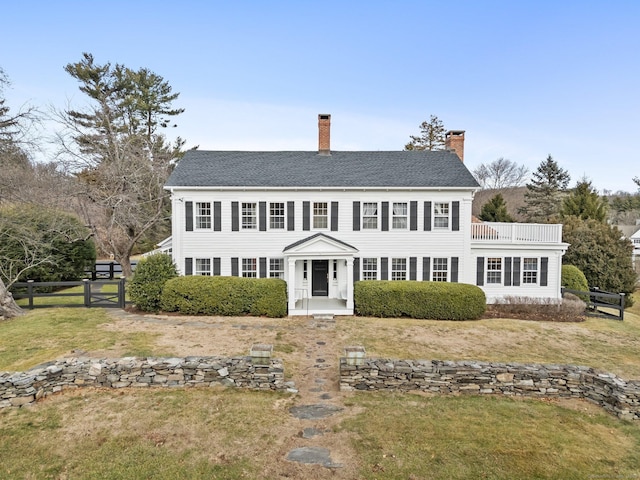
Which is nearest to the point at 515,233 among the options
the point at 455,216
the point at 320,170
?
the point at 455,216

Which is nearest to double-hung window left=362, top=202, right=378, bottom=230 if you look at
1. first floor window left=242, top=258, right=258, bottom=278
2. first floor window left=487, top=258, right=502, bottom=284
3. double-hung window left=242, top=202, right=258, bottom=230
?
double-hung window left=242, top=202, right=258, bottom=230

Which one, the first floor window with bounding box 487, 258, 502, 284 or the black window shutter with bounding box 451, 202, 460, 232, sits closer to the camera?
the black window shutter with bounding box 451, 202, 460, 232

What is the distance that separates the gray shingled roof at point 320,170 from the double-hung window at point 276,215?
3.33ft

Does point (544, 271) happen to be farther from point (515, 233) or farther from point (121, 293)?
point (121, 293)

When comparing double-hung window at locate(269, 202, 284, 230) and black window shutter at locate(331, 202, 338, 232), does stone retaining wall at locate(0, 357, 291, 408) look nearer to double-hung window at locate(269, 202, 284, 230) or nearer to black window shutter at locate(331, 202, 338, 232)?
double-hung window at locate(269, 202, 284, 230)

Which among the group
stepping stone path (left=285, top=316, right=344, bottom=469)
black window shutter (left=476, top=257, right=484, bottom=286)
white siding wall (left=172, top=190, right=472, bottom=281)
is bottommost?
stepping stone path (left=285, top=316, right=344, bottom=469)

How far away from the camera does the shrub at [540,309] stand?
54.4ft

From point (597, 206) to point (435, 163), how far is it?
75.3 ft

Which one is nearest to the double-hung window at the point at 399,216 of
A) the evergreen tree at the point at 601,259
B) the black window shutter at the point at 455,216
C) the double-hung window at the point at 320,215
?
the black window shutter at the point at 455,216

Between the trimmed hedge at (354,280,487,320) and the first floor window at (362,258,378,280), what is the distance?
1.84m

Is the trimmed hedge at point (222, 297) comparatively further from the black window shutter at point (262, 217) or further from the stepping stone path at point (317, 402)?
the stepping stone path at point (317, 402)

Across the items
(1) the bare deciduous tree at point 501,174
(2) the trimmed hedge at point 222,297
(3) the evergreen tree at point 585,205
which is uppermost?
(1) the bare deciduous tree at point 501,174

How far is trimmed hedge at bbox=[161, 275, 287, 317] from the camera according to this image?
15.5 meters

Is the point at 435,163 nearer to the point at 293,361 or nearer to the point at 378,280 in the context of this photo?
the point at 378,280
